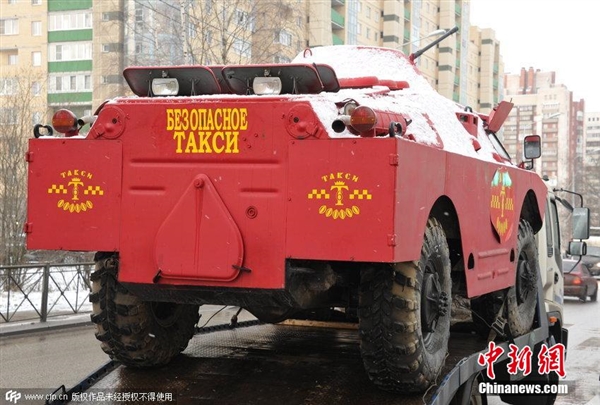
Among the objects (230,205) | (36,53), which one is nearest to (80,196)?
(230,205)

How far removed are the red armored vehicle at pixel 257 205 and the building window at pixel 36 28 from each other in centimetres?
5208

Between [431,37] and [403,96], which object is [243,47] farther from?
[431,37]

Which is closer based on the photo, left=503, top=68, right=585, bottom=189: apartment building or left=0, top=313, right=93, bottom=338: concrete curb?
left=0, top=313, right=93, bottom=338: concrete curb

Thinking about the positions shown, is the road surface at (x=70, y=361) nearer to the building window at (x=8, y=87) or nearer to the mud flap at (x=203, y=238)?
the mud flap at (x=203, y=238)

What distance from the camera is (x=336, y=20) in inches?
2404

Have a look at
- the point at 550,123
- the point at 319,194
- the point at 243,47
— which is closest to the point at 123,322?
the point at 319,194

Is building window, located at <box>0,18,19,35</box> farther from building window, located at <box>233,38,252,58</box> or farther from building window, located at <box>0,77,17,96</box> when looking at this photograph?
building window, located at <box>233,38,252,58</box>

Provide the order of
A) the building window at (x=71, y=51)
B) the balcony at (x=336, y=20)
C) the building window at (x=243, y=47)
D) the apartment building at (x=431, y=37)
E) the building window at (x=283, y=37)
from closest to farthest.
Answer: the building window at (x=243, y=47), the building window at (x=283, y=37), the building window at (x=71, y=51), the balcony at (x=336, y=20), the apartment building at (x=431, y=37)

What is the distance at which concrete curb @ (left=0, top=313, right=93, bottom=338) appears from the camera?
1442 centimetres

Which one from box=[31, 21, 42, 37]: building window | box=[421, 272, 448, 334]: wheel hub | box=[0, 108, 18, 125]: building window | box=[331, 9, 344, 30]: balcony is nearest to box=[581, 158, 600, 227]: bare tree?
box=[331, 9, 344, 30]: balcony

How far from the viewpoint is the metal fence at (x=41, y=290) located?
15.5 m

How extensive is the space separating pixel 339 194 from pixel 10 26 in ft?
184

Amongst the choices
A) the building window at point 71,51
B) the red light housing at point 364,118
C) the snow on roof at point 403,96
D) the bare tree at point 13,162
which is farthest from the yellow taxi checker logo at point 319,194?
the building window at point 71,51

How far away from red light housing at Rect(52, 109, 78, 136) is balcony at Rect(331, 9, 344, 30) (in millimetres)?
56740
